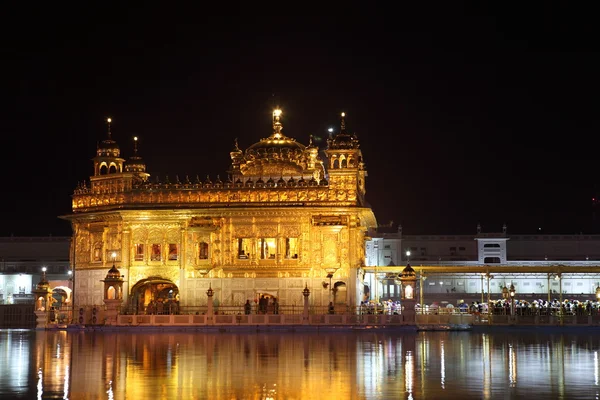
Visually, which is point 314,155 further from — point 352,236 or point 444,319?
point 444,319

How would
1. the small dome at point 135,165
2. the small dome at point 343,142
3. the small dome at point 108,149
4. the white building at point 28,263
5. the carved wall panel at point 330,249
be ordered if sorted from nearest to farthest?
1. the carved wall panel at point 330,249
2. the small dome at point 343,142
3. the small dome at point 108,149
4. the small dome at point 135,165
5. the white building at point 28,263

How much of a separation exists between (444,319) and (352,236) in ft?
23.4

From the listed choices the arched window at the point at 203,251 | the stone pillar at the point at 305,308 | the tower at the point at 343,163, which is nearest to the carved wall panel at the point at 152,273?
the arched window at the point at 203,251

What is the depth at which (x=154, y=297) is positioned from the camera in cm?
5572

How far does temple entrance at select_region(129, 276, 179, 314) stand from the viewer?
170 feet

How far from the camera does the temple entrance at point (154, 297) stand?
5169 centimetres

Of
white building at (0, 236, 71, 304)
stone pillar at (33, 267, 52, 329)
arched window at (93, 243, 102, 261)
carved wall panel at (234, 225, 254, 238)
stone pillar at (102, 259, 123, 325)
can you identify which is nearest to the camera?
stone pillar at (102, 259, 123, 325)

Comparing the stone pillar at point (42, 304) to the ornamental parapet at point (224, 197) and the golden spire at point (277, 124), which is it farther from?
the golden spire at point (277, 124)

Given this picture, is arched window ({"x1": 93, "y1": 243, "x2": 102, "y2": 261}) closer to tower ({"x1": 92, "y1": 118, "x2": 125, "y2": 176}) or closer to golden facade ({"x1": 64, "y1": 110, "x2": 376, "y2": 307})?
golden facade ({"x1": 64, "y1": 110, "x2": 376, "y2": 307})

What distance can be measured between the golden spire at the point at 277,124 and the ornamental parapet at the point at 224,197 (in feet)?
21.3

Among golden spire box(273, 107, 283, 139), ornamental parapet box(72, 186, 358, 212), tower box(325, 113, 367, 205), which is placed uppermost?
golden spire box(273, 107, 283, 139)

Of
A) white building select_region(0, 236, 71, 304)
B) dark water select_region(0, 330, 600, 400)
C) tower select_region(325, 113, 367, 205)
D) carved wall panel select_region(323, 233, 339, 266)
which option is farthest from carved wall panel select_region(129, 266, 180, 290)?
white building select_region(0, 236, 71, 304)

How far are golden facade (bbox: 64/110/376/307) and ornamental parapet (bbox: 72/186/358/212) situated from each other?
52mm

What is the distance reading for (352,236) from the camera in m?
50.1
